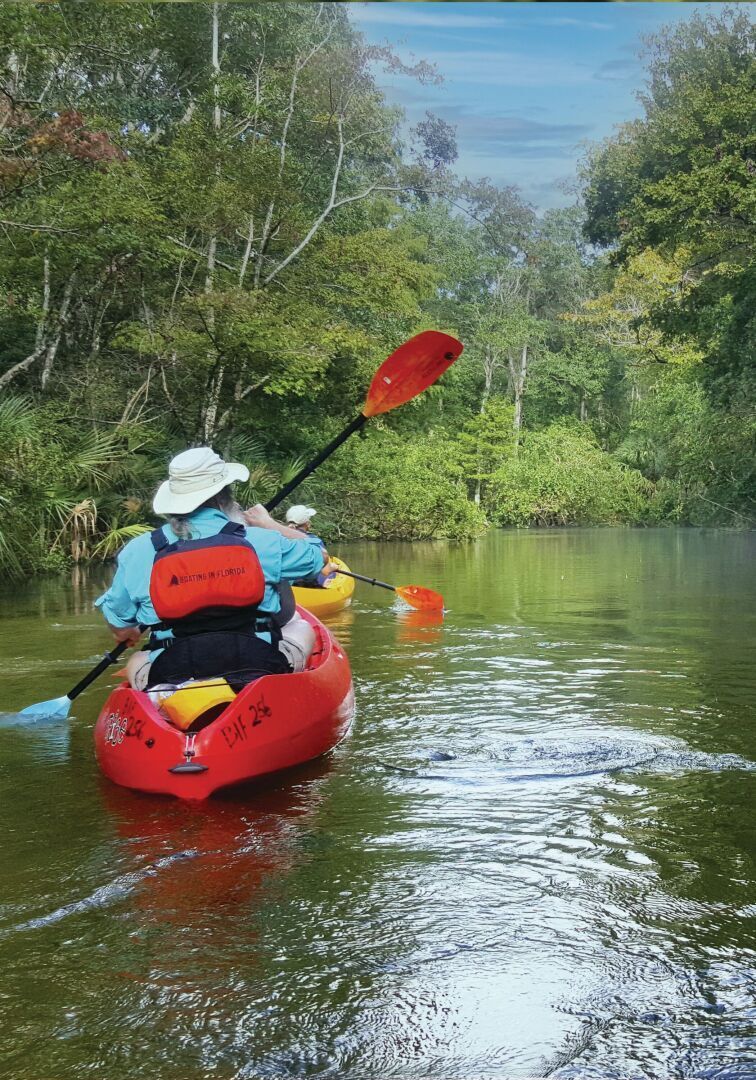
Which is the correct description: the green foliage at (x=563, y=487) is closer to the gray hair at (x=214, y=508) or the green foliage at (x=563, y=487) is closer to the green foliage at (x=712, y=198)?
the green foliage at (x=712, y=198)

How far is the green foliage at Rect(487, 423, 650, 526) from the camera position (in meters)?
33.9

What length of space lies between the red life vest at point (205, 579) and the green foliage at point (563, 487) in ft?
96.0

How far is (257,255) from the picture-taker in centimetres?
1956

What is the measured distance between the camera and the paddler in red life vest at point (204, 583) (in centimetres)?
414

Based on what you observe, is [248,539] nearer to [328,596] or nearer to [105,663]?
[105,663]

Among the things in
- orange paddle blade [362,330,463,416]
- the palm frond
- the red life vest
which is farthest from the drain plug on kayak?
the palm frond

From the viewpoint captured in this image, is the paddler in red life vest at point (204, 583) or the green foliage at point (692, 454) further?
the green foliage at point (692, 454)

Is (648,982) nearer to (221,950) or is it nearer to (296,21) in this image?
(221,950)

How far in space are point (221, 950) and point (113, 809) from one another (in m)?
1.47

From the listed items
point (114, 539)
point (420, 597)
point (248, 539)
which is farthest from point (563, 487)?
point (248, 539)

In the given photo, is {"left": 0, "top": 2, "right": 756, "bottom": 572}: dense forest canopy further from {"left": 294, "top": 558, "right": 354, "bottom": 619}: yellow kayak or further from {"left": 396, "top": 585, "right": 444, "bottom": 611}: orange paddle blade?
{"left": 396, "top": 585, "right": 444, "bottom": 611}: orange paddle blade

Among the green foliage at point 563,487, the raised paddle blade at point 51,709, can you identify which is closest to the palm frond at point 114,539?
the raised paddle blade at point 51,709

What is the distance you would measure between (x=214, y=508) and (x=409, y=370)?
9.11ft

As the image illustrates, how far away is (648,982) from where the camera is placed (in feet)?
8.26
